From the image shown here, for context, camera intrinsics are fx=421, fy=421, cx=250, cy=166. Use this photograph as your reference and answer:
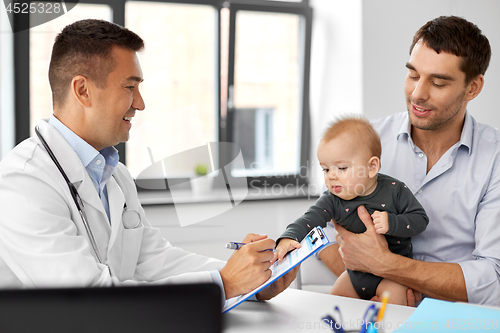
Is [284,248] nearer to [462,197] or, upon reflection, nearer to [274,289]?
[274,289]

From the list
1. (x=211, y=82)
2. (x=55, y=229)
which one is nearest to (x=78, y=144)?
(x=55, y=229)

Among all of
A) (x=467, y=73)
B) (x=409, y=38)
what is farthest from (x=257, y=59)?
(x=467, y=73)

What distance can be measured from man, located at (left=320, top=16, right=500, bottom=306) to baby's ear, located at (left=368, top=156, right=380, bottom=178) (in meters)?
0.13

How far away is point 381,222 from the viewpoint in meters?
1.42

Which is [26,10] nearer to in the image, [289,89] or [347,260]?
[289,89]

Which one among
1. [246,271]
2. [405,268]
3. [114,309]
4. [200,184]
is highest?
[114,309]

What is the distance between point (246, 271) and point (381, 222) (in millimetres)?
557

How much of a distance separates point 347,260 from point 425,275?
0.87 ft

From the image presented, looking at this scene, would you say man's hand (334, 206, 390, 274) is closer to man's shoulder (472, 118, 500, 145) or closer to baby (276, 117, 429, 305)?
baby (276, 117, 429, 305)

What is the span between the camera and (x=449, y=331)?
89cm

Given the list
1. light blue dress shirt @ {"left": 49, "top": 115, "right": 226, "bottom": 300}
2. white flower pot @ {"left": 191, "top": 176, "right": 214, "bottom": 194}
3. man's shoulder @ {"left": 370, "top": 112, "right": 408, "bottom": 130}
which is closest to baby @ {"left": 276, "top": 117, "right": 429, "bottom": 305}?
man's shoulder @ {"left": 370, "top": 112, "right": 408, "bottom": 130}

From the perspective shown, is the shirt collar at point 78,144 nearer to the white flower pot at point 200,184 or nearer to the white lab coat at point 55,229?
the white lab coat at point 55,229

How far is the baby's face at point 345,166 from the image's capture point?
1456 millimetres

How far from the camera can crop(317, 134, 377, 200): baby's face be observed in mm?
1456
